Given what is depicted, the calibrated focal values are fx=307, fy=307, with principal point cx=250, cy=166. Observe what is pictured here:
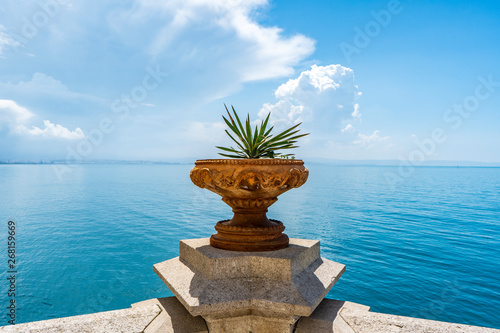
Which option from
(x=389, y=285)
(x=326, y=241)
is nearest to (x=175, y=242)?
(x=326, y=241)

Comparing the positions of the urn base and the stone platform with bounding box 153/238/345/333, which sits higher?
the urn base

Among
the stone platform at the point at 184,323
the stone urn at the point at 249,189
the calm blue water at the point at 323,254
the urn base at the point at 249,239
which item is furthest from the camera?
the calm blue water at the point at 323,254

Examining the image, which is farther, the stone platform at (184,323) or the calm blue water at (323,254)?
the calm blue water at (323,254)

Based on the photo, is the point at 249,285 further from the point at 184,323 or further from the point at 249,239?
the point at 184,323

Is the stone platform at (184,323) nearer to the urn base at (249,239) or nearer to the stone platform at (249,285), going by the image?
the stone platform at (249,285)

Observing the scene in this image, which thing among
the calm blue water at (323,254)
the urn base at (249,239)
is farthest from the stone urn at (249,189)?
the calm blue water at (323,254)

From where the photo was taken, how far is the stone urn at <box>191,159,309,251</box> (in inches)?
113

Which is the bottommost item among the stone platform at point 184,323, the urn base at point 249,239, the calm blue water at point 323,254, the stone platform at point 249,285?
the calm blue water at point 323,254

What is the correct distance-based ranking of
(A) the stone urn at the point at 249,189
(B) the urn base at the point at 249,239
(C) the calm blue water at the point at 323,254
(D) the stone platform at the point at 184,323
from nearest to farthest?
1. (D) the stone platform at the point at 184,323
2. (A) the stone urn at the point at 249,189
3. (B) the urn base at the point at 249,239
4. (C) the calm blue water at the point at 323,254

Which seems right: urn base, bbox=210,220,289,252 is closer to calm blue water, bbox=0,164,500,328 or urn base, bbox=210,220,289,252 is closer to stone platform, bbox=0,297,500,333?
stone platform, bbox=0,297,500,333

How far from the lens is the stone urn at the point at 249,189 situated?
2.87 m

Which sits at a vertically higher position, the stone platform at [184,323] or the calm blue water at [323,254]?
the stone platform at [184,323]

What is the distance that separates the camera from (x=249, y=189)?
2.97 meters

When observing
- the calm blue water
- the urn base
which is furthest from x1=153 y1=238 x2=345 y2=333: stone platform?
the calm blue water
